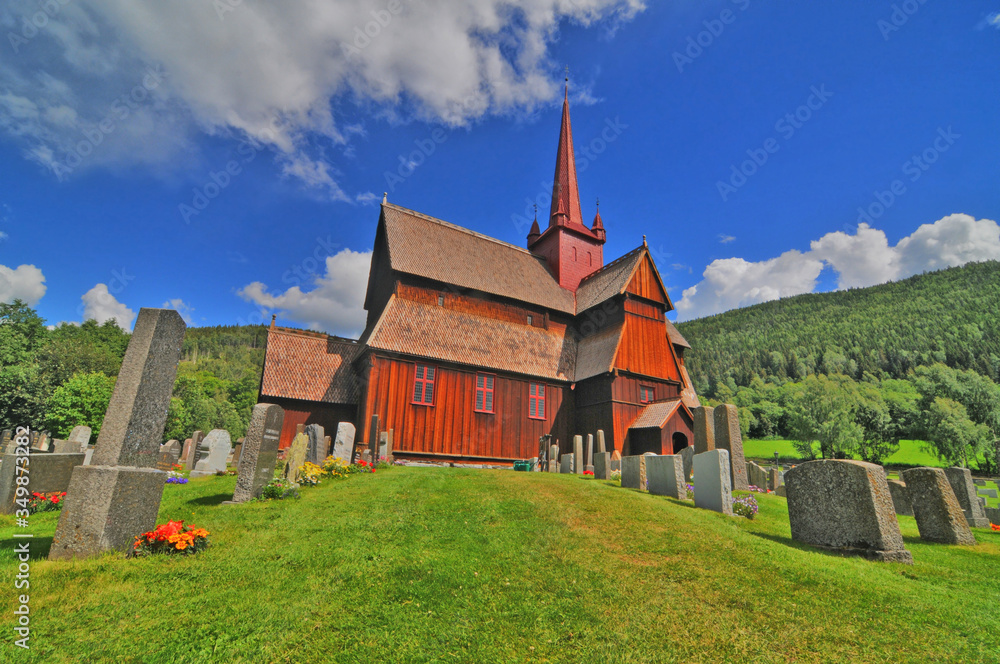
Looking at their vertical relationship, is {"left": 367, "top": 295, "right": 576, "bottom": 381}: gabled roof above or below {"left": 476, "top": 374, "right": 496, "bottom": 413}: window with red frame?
above

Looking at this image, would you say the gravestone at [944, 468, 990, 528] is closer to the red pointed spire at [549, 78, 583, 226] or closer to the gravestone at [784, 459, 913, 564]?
the gravestone at [784, 459, 913, 564]

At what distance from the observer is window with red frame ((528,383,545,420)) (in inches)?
955

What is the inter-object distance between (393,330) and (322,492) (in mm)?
11189

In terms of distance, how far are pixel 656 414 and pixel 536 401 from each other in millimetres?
6150

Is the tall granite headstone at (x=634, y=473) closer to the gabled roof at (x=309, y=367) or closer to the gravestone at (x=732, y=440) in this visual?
the gravestone at (x=732, y=440)

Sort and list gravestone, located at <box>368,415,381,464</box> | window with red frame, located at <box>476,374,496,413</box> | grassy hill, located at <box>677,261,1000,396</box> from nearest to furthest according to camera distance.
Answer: gravestone, located at <box>368,415,381,464</box>
window with red frame, located at <box>476,374,496,413</box>
grassy hill, located at <box>677,261,1000,396</box>

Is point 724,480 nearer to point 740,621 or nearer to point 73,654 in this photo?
A: point 740,621

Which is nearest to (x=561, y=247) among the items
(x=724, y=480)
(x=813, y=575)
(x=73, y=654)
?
(x=724, y=480)

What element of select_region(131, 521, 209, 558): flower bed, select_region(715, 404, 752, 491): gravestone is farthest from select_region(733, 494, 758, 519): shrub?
select_region(131, 521, 209, 558): flower bed

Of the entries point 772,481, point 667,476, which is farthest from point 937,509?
point 772,481

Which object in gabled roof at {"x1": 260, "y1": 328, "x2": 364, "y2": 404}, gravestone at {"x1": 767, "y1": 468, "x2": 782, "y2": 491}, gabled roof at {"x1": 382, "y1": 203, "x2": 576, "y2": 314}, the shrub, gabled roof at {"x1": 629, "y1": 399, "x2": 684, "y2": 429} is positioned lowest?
the shrub

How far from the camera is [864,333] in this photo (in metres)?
96.9

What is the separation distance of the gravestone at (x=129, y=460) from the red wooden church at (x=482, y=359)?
44.2ft

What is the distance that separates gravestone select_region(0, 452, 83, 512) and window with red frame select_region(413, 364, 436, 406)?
501 inches
